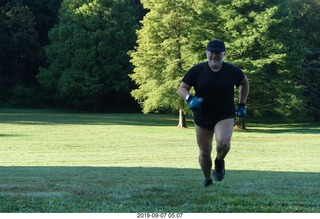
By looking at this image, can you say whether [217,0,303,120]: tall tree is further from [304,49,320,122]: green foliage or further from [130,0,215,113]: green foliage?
[304,49,320,122]: green foliage

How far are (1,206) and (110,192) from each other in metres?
1.98

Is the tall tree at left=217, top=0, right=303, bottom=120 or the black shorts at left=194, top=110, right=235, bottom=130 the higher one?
the tall tree at left=217, top=0, right=303, bottom=120

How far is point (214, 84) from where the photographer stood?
28.2ft

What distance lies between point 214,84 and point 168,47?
36.5m

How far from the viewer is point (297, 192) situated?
8453 millimetres

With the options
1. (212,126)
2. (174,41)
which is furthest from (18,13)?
(212,126)

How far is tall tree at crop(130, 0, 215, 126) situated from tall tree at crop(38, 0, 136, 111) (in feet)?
50.4

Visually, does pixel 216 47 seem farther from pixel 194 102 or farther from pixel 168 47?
pixel 168 47

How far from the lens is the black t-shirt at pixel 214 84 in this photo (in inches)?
338

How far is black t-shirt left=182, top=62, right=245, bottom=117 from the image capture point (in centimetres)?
859

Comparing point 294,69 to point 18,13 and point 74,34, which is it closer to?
point 74,34

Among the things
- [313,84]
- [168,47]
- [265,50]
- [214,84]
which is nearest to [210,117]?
[214,84]

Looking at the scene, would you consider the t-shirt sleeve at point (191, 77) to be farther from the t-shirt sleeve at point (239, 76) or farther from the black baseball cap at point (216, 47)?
the t-shirt sleeve at point (239, 76)

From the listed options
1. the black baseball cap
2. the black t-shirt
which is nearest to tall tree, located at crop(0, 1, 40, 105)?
the black t-shirt
